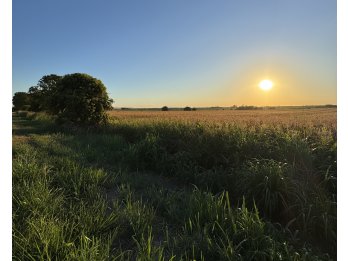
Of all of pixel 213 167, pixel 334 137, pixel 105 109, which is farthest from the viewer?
pixel 105 109

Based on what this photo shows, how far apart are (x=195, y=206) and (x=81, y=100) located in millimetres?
14928

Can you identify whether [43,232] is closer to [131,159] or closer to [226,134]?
[131,159]

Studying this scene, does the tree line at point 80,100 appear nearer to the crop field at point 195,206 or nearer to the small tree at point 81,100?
the small tree at point 81,100

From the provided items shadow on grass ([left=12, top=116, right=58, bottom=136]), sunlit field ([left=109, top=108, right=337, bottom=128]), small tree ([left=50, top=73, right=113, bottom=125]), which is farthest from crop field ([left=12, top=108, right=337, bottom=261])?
small tree ([left=50, top=73, right=113, bottom=125])

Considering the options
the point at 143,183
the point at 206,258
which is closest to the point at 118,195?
the point at 143,183

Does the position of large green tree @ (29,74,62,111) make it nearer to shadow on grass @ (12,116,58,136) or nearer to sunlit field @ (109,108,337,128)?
shadow on grass @ (12,116,58,136)

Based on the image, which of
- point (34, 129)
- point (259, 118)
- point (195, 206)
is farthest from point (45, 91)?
point (195, 206)

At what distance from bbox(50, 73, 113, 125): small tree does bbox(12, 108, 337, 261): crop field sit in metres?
9.55

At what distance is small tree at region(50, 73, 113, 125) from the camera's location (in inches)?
695

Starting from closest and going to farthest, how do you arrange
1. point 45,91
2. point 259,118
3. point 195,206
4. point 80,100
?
1. point 195,206
2. point 259,118
3. point 80,100
4. point 45,91

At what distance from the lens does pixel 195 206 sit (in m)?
4.38

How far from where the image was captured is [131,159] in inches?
340

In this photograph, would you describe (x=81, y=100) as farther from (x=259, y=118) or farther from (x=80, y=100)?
(x=259, y=118)

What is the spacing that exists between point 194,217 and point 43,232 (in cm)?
205
